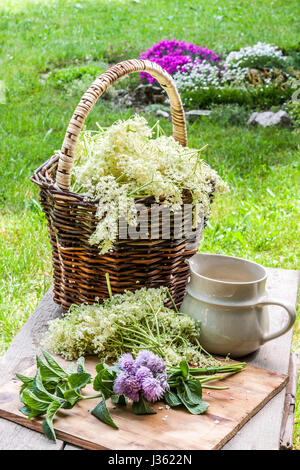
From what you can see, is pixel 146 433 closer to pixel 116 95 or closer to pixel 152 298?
pixel 152 298

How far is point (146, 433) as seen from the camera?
110cm

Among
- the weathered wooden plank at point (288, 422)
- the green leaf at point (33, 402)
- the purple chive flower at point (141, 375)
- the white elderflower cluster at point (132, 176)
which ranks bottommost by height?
the weathered wooden plank at point (288, 422)

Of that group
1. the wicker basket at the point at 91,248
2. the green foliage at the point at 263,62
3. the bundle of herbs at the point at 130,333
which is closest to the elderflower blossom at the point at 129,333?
the bundle of herbs at the point at 130,333

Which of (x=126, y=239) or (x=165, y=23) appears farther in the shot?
(x=165, y=23)

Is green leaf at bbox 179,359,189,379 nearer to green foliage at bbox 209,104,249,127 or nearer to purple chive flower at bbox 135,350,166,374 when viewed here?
purple chive flower at bbox 135,350,166,374

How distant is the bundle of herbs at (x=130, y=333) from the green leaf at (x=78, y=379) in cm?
15

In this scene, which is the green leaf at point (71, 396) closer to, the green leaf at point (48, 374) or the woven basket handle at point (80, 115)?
the green leaf at point (48, 374)

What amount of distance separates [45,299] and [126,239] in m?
0.51

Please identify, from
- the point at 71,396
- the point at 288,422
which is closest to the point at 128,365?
the point at 71,396

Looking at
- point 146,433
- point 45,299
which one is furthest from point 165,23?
point 146,433

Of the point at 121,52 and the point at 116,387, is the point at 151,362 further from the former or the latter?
the point at 121,52

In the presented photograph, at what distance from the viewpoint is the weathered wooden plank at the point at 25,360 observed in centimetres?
111

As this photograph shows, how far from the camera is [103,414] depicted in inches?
44.1
